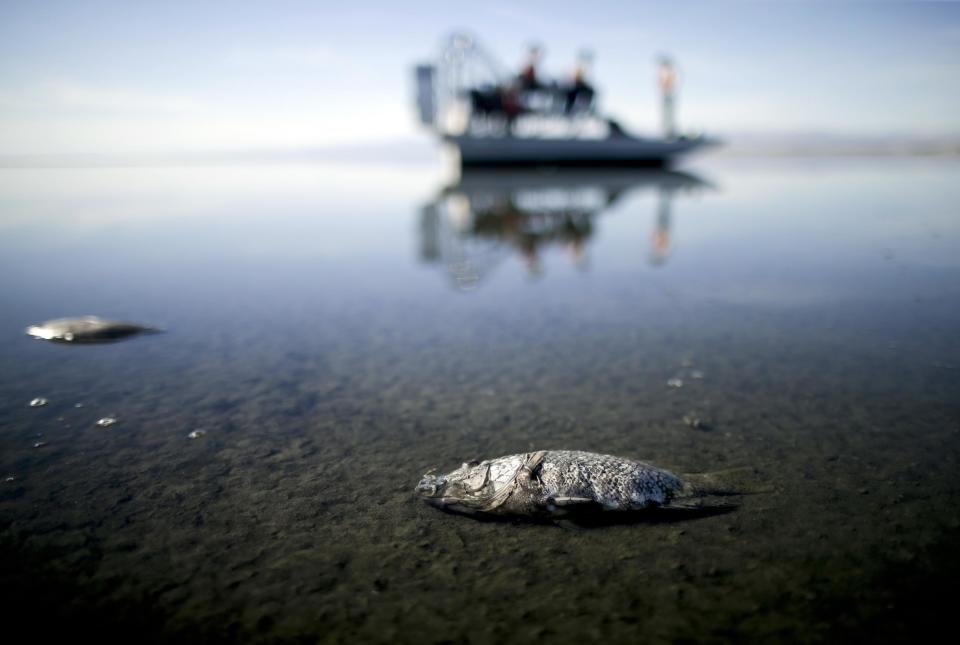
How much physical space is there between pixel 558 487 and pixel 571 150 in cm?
2524

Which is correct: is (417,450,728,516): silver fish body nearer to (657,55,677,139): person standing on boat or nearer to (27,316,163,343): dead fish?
(27,316,163,343): dead fish

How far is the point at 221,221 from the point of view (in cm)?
1573

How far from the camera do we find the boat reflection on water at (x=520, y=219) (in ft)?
31.8

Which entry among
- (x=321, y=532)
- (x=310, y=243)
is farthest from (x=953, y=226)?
(x=321, y=532)

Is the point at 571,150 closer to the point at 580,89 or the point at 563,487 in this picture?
the point at 580,89

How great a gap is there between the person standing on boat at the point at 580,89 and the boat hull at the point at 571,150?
62.9 inches

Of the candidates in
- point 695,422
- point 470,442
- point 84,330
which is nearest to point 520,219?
point 84,330

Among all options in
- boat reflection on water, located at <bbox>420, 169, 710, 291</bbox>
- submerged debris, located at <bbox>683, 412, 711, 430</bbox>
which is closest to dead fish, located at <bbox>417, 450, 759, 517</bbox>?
submerged debris, located at <bbox>683, 412, 711, 430</bbox>

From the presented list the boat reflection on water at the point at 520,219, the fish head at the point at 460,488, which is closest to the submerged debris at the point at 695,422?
the fish head at the point at 460,488

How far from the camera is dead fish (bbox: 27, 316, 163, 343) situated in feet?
18.5

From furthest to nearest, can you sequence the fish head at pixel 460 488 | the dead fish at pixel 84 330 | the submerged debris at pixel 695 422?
the dead fish at pixel 84 330 < the submerged debris at pixel 695 422 < the fish head at pixel 460 488

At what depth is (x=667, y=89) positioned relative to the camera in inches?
1005

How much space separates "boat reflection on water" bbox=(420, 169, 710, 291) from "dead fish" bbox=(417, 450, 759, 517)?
501cm

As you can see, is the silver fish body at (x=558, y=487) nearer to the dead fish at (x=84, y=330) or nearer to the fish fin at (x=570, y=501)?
the fish fin at (x=570, y=501)
